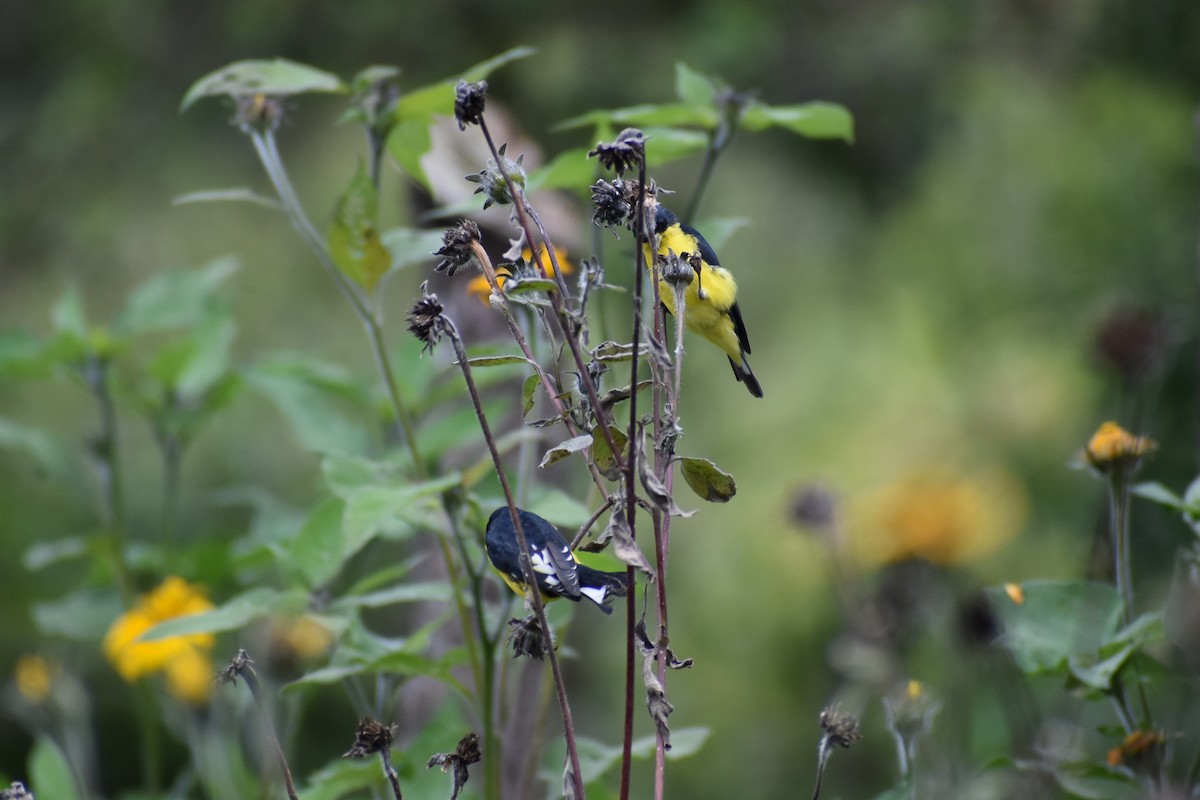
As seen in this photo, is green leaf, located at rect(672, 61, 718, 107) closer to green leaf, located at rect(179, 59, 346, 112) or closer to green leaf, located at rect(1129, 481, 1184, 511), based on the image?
green leaf, located at rect(179, 59, 346, 112)

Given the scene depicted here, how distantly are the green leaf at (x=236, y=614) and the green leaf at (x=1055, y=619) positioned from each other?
0.46m

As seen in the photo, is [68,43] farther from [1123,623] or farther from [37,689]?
[1123,623]

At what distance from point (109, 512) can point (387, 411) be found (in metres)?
0.33

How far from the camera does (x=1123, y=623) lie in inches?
30.0

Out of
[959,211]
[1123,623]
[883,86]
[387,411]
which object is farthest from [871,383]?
[1123,623]

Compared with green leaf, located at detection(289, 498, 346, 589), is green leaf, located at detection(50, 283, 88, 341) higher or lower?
higher

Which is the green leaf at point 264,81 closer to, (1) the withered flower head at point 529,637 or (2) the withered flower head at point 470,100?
(2) the withered flower head at point 470,100

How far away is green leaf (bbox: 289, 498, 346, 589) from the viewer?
0.83m

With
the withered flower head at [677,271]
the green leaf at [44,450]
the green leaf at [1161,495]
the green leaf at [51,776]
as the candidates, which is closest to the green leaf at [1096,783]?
the green leaf at [1161,495]

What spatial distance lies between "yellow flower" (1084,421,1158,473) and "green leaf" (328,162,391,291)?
0.48 m

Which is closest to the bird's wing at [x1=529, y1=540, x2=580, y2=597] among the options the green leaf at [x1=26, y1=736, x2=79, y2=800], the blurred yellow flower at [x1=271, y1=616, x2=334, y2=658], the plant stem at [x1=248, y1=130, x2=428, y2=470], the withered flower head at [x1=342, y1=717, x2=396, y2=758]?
the withered flower head at [x1=342, y1=717, x2=396, y2=758]

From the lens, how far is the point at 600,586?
636mm

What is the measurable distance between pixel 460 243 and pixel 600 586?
0.69 ft

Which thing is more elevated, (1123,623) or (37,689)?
(1123,623)
